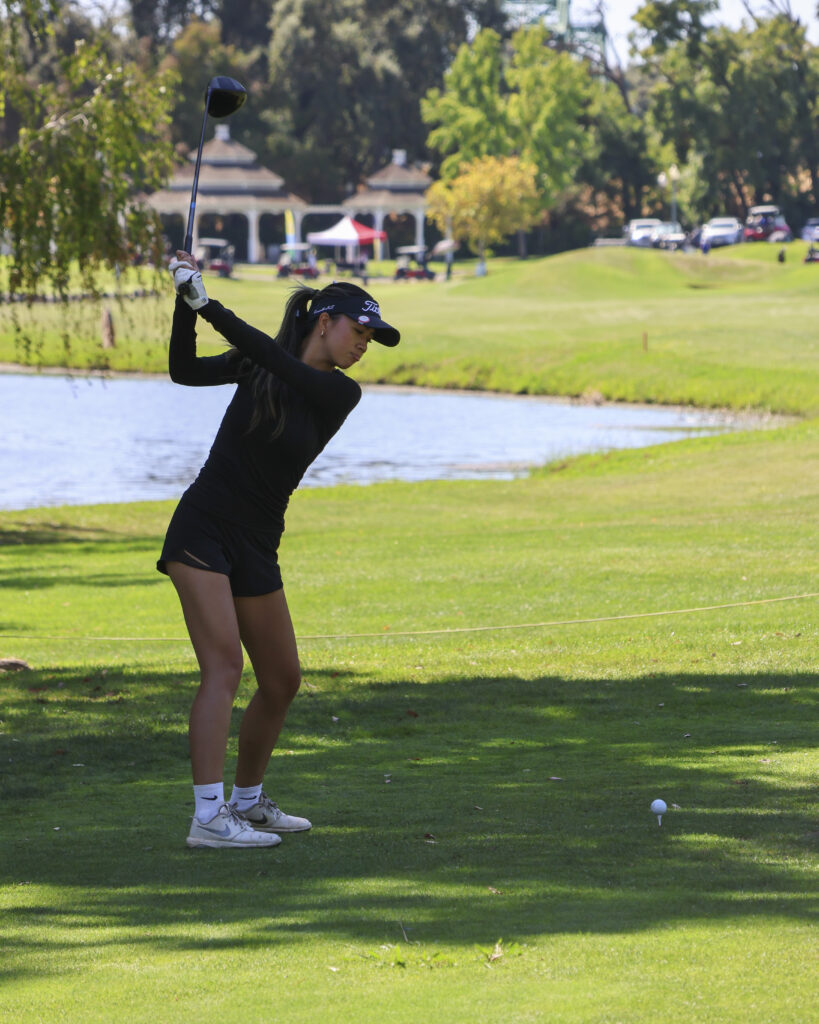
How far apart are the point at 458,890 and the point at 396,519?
67.7 feet

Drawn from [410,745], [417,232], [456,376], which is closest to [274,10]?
[417,232]

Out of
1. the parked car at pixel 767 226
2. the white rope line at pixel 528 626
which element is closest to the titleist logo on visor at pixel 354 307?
the white rope line at pixel 528 626

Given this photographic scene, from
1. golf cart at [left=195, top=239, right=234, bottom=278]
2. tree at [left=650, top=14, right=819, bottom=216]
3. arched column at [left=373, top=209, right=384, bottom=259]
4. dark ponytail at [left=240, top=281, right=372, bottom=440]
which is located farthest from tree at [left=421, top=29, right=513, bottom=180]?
dark ponytail at [left=240, top=281, right=372, bottom=440]

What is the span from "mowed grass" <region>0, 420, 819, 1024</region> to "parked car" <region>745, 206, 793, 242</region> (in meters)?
90.7

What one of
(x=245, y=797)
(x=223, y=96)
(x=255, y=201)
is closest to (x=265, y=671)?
(x=245, y=797)

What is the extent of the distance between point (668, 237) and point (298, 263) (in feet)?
80.3

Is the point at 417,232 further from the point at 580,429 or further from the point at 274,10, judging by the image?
the point at 580,429

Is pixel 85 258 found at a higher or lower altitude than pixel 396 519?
higher

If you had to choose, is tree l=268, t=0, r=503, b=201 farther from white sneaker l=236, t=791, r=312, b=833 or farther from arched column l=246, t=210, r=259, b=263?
white sneaker l=236, t=791, r=312, b=833

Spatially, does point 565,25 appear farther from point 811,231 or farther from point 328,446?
point 328,446

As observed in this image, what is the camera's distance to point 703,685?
1107 centimetres

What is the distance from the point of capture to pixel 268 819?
22.7 ft

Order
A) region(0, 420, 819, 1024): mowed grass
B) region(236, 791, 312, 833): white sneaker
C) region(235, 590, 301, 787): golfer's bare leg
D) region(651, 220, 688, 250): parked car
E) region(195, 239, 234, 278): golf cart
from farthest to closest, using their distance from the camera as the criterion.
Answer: region(651, 220, 688, 250): parked car → region(195, 239, 234, 278): golf cart → region(236, 791, 312, 833): white sneaker → region(235, 590, 301, 787): golfer's bare leg → region(0, 420, 819, 1024): mowed grass

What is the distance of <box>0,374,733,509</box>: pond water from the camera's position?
35.9m
